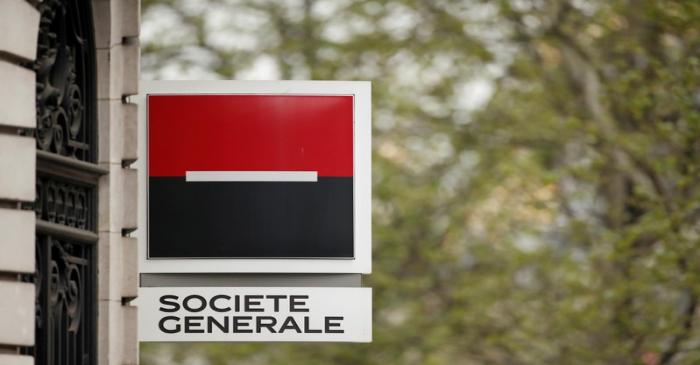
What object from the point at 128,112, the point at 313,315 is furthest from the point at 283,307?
the point at 128,112

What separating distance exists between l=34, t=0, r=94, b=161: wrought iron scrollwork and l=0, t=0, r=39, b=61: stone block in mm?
425

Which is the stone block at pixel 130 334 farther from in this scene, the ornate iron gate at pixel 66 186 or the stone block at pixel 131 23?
the stone block at pixel 131 23

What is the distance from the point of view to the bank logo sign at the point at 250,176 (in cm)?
964

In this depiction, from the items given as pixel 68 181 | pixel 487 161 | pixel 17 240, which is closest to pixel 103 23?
pixel 68 181

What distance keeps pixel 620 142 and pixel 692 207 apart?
9.83 ft

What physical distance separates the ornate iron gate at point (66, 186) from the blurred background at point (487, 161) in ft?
41.1

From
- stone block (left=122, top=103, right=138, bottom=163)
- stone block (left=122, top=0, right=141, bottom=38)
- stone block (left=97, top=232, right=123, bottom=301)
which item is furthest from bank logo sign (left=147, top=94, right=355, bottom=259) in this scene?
stone block (left=122, top=0, right=141, bottom=38)

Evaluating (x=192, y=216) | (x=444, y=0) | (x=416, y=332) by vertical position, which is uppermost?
(x=444, y=0)

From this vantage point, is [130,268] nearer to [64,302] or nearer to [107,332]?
[107,332]

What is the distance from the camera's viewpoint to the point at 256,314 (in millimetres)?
9547

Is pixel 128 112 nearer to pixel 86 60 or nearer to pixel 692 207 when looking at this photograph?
pixel 86 60

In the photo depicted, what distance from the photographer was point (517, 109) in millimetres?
25172

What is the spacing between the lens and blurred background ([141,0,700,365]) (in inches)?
880

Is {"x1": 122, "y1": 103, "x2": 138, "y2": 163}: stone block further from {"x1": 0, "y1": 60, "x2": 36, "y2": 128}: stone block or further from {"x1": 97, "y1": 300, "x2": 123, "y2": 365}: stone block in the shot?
{"x1": 0, "y1": 60, "x2": 36, "y2": 128}: stone block
